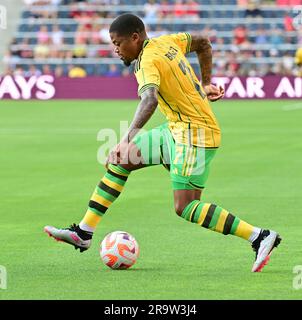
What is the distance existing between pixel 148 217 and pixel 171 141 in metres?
3.23

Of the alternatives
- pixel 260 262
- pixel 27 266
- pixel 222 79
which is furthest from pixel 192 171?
pixel 222 79

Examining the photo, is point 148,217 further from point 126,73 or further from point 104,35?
point 104,35

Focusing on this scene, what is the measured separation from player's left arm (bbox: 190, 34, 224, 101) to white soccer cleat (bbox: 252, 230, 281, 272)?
146 centimetres

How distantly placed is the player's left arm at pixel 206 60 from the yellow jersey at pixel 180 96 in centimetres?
39

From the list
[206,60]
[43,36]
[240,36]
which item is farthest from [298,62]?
[206,60]

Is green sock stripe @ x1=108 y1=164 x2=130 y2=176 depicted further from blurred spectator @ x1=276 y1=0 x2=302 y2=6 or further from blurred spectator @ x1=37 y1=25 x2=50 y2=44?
blurred spectator @ x1=37 y1=25 x2=50 y2=44

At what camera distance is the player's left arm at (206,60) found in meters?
9.41

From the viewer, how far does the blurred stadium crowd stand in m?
37.9

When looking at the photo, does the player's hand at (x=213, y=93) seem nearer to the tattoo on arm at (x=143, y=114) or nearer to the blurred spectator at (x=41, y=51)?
the tattoo on arm at (x=143, y=114)

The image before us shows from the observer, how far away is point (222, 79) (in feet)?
113

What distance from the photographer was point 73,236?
922 cm

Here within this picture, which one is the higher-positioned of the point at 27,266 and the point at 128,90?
the point at 27,266

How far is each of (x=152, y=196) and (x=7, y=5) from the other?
27.6 m
